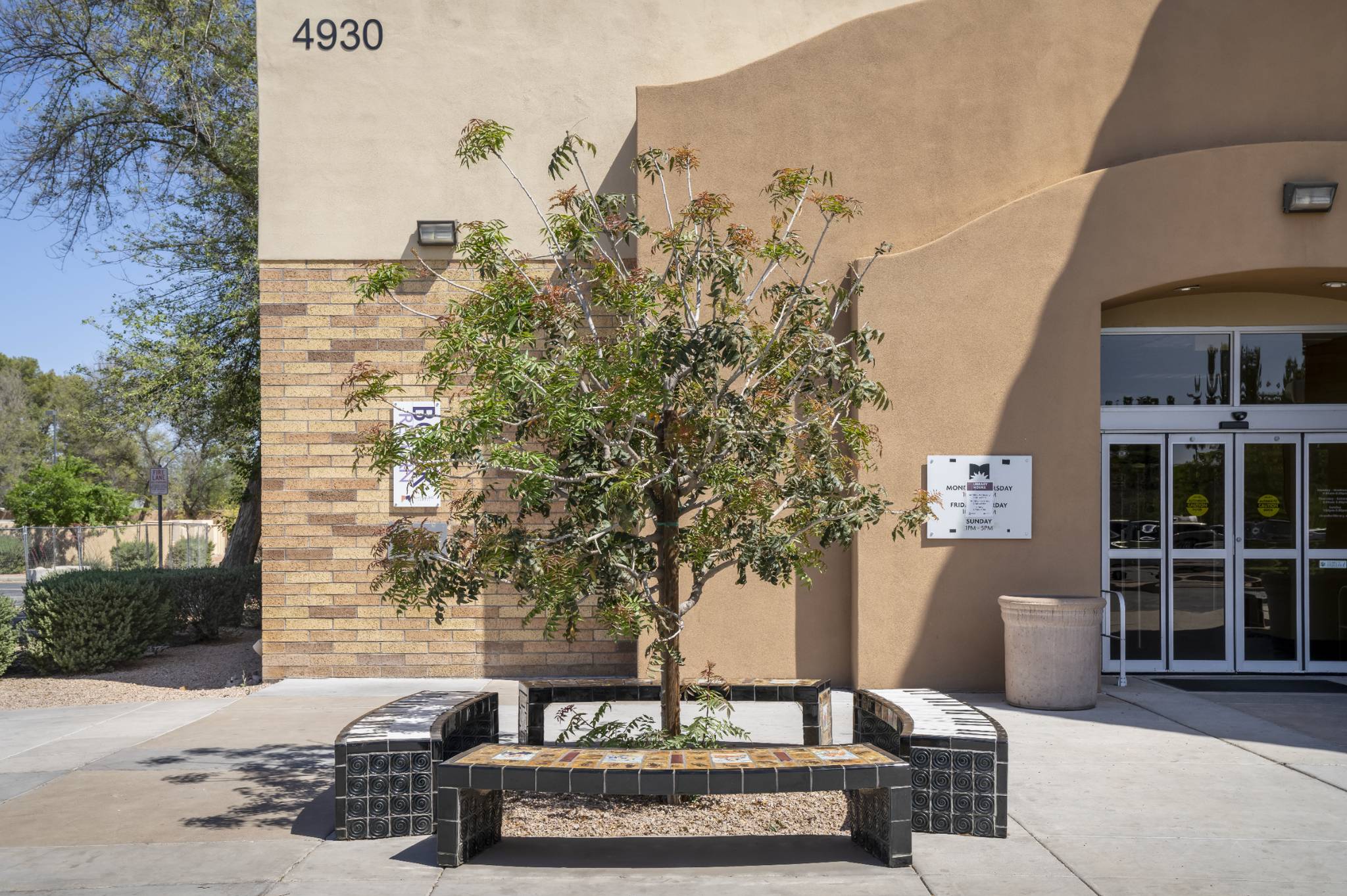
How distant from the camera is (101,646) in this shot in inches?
460

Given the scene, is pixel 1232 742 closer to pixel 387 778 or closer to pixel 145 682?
pixel 387 778

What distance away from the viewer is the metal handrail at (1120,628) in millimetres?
10352

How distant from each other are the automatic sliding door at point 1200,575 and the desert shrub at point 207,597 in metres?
11.6

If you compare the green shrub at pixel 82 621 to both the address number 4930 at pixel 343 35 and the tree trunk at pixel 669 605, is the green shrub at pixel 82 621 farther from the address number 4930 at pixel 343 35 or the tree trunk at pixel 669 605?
the tree trunk at pixel 669 605

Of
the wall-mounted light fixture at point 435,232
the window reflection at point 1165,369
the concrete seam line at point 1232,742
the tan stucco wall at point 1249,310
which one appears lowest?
the concrete seam line at point 1232,742

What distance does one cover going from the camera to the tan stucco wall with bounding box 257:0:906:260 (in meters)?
11.0

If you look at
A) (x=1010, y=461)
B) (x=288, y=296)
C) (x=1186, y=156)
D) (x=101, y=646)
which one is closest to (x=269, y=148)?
(x=288, y=296)

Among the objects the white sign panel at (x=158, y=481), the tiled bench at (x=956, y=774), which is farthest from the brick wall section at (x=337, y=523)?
the white sign panel at (x=158, y=481)

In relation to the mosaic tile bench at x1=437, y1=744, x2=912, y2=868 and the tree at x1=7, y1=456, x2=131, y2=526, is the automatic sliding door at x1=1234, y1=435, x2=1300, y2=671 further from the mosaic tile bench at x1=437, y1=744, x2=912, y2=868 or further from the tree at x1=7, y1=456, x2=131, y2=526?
the tree at x1=7, y1=456, x2=131, y2=526

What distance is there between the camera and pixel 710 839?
575cm

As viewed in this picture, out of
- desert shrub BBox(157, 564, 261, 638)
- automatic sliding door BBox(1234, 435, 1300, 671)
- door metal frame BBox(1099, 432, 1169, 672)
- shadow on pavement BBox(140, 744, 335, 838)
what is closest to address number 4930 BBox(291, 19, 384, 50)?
desert shrub BBox(157, 564, 261, 638)

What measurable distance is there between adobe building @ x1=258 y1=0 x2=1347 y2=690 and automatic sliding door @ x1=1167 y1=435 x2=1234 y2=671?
0.11ft

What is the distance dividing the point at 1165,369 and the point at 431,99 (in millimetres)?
7994

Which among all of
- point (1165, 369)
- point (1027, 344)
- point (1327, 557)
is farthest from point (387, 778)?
point (1327, 557)
